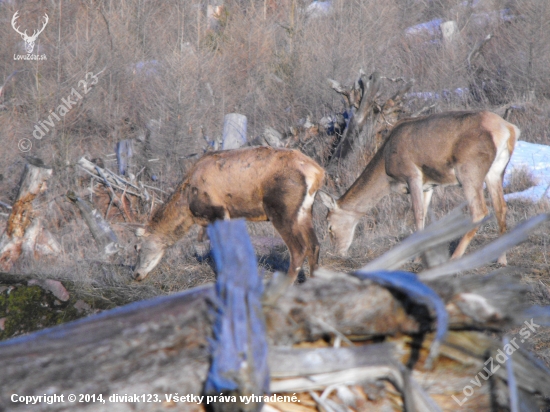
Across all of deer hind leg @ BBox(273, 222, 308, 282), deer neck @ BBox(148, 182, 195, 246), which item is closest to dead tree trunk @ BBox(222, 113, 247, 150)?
deer neck @ BBox(148, 182, 195, 246)

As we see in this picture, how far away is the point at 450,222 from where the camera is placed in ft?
6.53

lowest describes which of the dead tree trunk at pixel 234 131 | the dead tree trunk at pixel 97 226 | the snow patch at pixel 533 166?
the dead tree trunk at pixel 234 131

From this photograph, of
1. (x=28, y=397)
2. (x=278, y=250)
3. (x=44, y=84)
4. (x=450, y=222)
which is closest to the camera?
(x=28, y=397)

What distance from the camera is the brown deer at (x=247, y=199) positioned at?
7992 millimetres

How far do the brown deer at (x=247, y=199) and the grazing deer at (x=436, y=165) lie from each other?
5.59ft

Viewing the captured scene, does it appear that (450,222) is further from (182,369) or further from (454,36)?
(454,36)

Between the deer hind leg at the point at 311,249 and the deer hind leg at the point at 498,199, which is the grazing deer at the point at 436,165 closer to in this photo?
the deer hind leg at the point at 498,199

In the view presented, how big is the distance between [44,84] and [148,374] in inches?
909

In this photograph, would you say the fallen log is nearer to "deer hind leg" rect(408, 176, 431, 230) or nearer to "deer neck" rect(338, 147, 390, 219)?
"deer hind leg" rect(408, 176, 431, 230)

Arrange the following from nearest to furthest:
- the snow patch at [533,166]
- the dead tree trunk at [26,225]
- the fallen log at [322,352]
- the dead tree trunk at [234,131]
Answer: the fallen log at [322,352], the dead tree trunk at [26,225], the snow patch at [533,166], the dead tree trunk at [234,131]

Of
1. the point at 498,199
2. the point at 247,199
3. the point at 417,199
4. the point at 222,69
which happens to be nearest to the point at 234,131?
the point at 222,69

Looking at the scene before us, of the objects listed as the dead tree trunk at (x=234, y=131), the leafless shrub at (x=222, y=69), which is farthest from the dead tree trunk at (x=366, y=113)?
the dead tree trunk at (x=234, y=131)

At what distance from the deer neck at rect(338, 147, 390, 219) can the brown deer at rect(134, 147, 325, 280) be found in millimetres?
2172

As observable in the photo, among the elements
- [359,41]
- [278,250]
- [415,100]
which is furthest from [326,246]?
[359,41]
